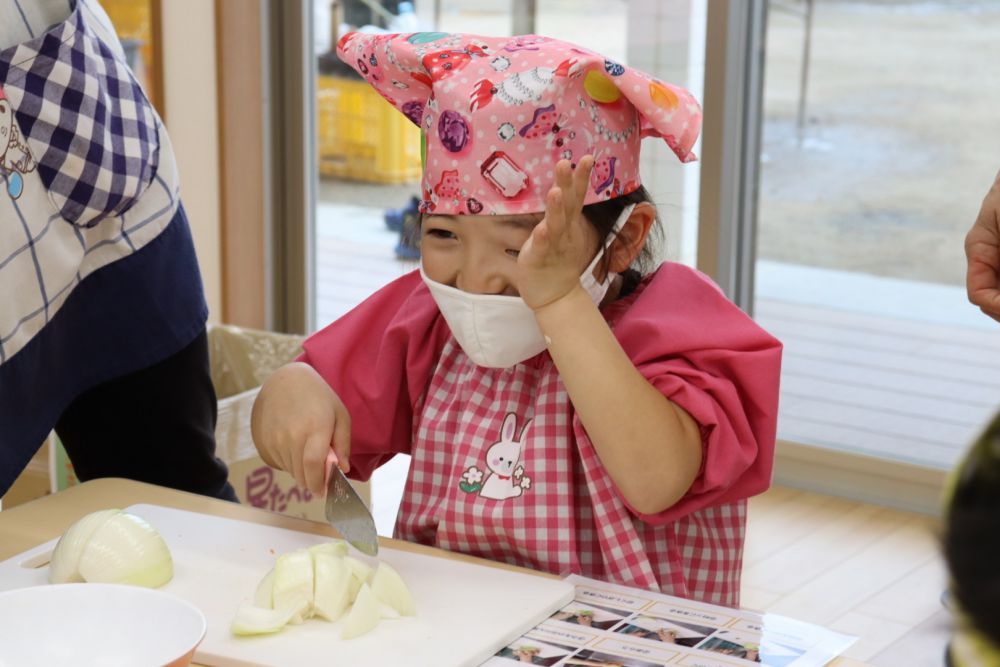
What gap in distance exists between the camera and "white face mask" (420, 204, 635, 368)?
1013 millimetres

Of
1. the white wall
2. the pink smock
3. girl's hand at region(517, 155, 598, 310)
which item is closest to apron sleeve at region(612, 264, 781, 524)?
the pink smock

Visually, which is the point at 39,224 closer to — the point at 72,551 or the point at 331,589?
the point at 72,551

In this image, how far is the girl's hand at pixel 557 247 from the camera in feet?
2.86

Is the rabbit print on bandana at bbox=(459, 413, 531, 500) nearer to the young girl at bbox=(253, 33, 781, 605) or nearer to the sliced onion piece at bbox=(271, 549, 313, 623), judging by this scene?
the young girl at bbox=(253, 33, 781, 605)

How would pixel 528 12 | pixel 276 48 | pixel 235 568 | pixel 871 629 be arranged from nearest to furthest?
1. pixel 235 568
2. pixel 871 629
3. pixel 528 12
4. pixel 276 48

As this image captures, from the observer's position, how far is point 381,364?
1.18 meters

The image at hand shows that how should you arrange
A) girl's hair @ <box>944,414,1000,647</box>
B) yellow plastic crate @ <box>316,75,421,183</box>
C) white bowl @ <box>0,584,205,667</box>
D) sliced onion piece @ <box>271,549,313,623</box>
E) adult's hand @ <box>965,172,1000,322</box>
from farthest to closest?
yellow plastic crate @ <box>316,75,421,183</box>, adult's hand @ <box>965,172,1000,322</box>, sliced onion piece @ <box>271,549,313,623</box>, white bowl @ <box>0,584,205,667</box>, girl's hair @ <box>944,414,1000,647</box>

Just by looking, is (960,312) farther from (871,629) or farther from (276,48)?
(276,48)

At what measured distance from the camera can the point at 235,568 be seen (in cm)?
92

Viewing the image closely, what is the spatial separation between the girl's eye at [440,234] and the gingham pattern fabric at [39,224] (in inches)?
12.5

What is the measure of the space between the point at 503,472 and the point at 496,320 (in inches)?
5.8

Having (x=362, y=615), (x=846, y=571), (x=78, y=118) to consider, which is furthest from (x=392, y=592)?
(x=846, y=571)

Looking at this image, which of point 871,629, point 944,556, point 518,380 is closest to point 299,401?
point 518,380

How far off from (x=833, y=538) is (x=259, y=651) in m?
2.01
